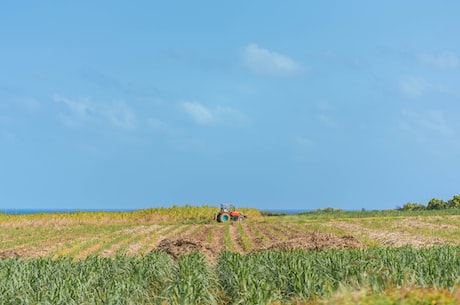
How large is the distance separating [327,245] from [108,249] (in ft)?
38.4

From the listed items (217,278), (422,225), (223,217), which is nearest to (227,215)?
(223,217)

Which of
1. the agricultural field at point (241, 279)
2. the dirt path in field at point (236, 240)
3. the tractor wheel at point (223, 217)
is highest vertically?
the tractor wheel at point (223, 217)

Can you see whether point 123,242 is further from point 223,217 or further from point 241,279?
point 241,279

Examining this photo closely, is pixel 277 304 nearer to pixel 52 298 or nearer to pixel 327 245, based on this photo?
pixel 52 298

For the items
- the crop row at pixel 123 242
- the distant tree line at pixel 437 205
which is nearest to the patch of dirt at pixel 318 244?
the crop row at pixel 123 242

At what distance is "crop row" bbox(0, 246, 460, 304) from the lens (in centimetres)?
1211

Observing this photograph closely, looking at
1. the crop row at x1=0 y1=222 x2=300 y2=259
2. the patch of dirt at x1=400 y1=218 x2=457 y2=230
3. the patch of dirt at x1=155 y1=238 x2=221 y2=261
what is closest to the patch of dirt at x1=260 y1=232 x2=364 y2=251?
the patch of dirt at x1=155 y1=238 x2=221 y2=261

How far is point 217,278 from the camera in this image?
50.0 feet

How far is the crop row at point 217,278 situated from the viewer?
39.7 feet

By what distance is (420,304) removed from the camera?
8.61 m

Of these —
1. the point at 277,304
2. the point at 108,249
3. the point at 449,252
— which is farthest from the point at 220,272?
the point at 108,249

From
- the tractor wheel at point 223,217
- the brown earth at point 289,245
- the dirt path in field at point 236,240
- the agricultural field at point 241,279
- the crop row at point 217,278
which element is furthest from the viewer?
the tractor wheel at point 223,217

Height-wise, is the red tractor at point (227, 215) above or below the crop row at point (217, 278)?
above

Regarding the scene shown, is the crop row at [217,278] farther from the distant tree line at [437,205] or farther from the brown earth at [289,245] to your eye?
the distant tree line at [437,205]
